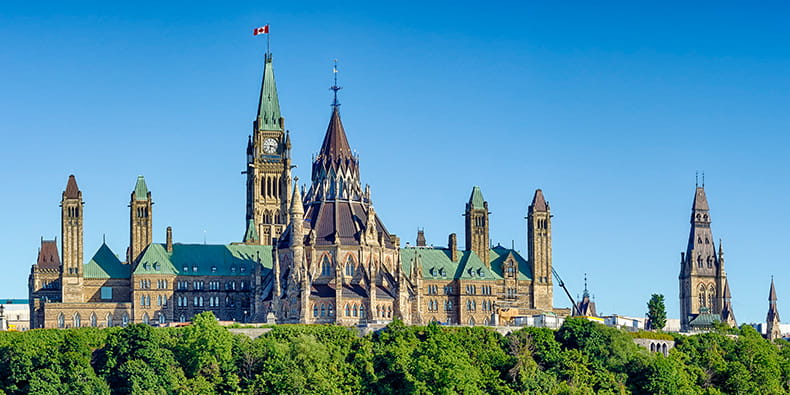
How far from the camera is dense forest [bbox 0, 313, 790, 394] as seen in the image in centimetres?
16425

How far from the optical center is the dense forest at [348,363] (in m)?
164

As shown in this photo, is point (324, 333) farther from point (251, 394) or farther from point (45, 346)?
point (45, 346)

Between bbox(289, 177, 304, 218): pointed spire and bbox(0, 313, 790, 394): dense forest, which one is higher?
bbox(289, 177, 304, 218): pointed spire

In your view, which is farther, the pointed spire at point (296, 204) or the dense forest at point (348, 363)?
the pointed spire at point (296, 204)

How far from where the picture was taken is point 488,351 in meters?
179

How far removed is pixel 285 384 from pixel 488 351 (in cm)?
2468

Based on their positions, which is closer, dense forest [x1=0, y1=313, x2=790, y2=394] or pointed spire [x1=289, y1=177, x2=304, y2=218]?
dense forest [x1=0, y1=313, x2=790, y2=394]

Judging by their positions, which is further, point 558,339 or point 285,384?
point 558,339

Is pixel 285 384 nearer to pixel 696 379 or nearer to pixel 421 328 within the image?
pixel 421 328

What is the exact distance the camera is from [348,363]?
172500 millimetres

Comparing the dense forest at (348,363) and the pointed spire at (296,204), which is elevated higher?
the pointed spire at (296,204)

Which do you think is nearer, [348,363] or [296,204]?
[348,363]

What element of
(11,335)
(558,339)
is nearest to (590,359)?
(558,339)

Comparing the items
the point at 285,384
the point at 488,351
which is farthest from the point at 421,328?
the point at 285,384
